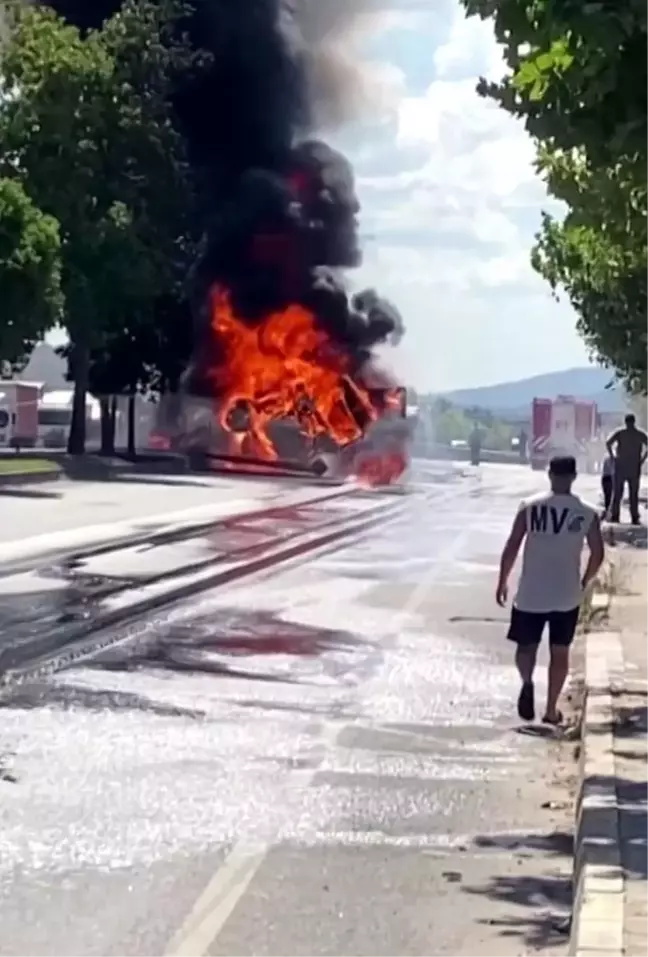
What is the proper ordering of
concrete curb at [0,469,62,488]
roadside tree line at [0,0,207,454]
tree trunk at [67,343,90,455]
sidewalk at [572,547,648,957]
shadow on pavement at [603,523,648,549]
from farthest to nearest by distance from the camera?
tree trunk at [67,343,90,455], roadside tree line at [0,0,207,454], concrete curb at [0,469,62,488], shadow on pavement at [603,523,648,549], sidewalk at [572,547,648,957]

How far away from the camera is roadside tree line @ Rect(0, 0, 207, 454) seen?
169 feet

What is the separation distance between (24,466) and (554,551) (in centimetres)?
3727

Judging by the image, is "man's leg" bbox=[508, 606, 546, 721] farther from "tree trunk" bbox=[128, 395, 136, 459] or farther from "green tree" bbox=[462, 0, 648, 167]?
"tree trunk" bbox=[128, 395, 136, 459]

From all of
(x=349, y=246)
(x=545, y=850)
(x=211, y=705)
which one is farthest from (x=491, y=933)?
(x=349, y=246)

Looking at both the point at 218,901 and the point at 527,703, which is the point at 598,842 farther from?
the point at 527,703

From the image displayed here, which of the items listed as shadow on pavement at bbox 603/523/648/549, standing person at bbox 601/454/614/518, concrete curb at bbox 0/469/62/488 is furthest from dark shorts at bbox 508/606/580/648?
concrete curb at bbox 0/469/62/488

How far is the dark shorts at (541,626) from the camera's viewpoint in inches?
429

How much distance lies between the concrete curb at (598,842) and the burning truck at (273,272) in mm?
42519

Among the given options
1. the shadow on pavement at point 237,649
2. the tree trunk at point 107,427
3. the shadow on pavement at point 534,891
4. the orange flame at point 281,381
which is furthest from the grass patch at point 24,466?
the shadow on pavement at point 534,891

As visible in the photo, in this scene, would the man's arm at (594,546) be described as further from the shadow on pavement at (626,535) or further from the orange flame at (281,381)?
the orange flame at (281,381)

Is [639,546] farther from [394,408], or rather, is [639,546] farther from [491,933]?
[394,408]

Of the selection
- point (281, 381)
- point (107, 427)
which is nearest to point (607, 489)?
point (281, 381)

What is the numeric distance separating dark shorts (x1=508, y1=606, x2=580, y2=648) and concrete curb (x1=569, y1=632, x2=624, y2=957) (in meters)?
0.41

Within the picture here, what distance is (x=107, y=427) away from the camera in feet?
199
